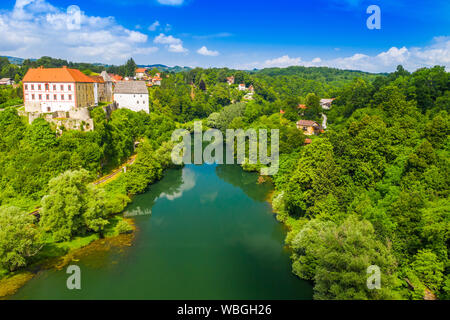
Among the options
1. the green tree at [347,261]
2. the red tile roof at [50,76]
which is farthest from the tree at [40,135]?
the green tree at [347,261]

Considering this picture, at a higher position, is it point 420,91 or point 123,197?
point 420,91

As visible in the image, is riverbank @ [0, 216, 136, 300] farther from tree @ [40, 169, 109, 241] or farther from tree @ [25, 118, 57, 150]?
tree @ [25, 118, 57, 150]

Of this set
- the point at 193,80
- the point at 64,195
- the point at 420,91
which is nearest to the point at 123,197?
the point at 64,195

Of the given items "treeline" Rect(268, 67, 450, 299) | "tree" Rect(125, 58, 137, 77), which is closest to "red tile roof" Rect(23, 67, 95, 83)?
"treeline" Rect(268, 67, 450, 299)

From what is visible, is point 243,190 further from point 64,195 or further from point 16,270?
point 16,270

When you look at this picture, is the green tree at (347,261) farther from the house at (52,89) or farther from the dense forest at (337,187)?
the house at (52,89)
